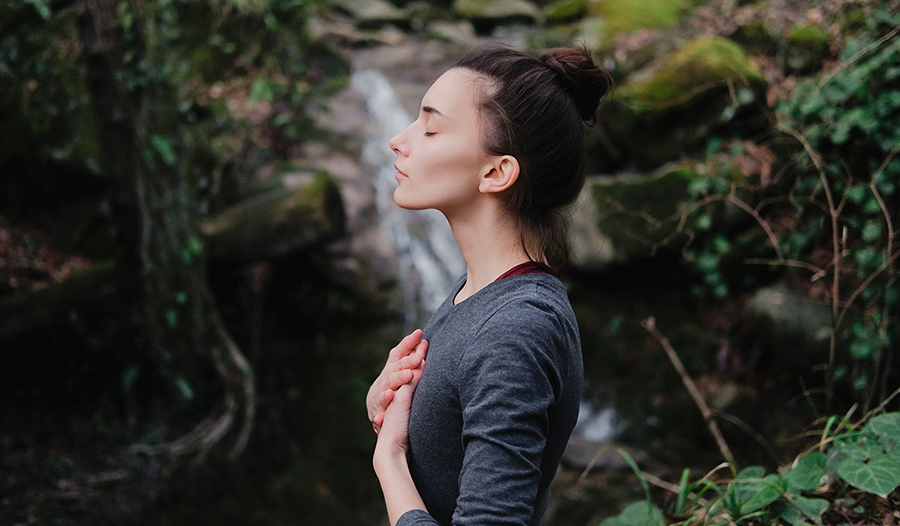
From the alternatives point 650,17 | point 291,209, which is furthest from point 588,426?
point 650,17

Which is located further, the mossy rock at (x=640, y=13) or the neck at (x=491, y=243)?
the mossy rock at (x=640, y=13)

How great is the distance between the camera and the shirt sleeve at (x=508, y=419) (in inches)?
37.5

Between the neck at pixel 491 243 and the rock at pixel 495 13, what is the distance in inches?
433

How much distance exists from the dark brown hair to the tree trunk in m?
2.97

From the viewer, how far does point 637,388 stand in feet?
15.5

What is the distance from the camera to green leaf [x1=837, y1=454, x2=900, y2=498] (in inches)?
59.3

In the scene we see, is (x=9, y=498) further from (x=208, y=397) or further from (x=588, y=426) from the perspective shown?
(x=588, y=426)

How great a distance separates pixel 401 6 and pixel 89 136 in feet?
30.5

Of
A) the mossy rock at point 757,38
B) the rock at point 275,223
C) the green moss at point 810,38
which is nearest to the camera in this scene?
the rock at point 275,223

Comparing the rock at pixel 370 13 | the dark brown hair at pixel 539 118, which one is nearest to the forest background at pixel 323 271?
the dark brown hair at pixel 539 118

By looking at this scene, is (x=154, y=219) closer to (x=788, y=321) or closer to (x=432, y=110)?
(x=432, y=110)

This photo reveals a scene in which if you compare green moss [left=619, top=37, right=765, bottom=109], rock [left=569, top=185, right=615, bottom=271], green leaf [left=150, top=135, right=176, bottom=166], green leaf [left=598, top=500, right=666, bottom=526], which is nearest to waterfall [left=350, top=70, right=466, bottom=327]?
rock [left=569, top=185, right=615, bottom=271]

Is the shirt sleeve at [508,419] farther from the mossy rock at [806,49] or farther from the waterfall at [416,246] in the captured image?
the mossy rock at [806,49]

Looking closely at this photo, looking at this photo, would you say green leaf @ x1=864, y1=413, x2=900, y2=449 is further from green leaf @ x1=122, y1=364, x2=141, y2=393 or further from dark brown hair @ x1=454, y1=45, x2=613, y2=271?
green leaf @ x1=122, y1=364, x2=141, y2=393
